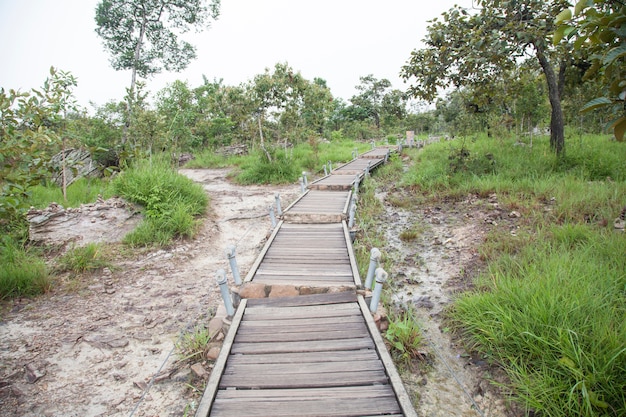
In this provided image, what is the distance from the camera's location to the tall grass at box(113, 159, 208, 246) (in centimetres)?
715

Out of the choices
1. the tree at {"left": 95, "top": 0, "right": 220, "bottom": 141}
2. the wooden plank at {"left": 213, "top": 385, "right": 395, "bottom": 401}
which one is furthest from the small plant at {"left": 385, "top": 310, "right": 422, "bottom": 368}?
the tree at {"left": 95, "top": 0, "right": 220, "bottom": 141}

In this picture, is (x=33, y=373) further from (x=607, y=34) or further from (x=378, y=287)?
(x=607, y=34)

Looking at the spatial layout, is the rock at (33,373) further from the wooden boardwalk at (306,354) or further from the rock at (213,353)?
the wooden boardwalk at (306,354)

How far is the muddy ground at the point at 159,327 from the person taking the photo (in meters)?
3.14

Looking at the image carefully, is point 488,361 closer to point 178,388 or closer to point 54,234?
point 178,388

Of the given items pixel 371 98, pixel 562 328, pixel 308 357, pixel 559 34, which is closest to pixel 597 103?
pixel 559 34

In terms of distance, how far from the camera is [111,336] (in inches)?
167

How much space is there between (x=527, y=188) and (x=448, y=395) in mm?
6311

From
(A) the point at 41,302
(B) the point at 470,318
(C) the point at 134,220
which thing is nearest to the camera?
(B) the point at 470,318

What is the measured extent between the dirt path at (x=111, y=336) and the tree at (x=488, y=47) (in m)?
6.77

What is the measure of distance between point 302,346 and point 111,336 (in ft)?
8.92

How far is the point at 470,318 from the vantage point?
3.69 m

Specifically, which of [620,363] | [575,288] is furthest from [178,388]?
[575,288]

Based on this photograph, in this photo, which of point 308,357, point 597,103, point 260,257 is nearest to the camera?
point 597,103
